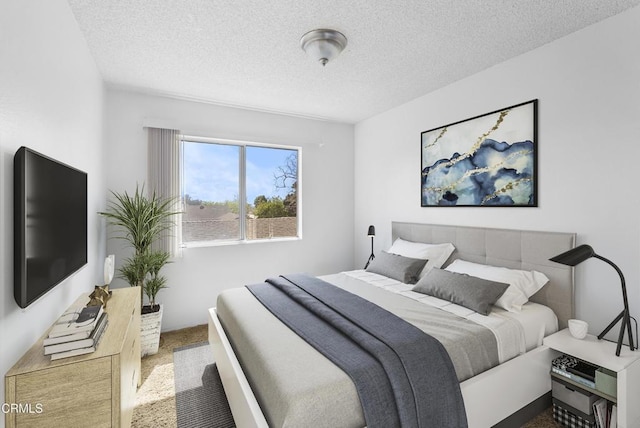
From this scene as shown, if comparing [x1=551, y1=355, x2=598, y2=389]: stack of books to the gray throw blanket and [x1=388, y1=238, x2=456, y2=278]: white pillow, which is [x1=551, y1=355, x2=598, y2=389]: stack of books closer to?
the gray throw blanket

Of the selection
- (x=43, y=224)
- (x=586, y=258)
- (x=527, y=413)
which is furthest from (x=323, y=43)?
(x=527, y=413)

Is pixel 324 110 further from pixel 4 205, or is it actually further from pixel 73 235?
pixel 4 205

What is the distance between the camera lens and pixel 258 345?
1.73m

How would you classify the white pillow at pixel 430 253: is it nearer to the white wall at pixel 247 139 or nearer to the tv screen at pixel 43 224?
the white wall at pixel 247 139

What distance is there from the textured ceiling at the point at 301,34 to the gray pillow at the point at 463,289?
189cm

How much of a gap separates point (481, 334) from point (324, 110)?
10.3 feet

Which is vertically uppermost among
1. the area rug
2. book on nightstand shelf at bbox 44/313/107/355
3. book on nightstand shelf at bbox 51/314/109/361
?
book on nightstand shelf at bbox 44/313/107/355

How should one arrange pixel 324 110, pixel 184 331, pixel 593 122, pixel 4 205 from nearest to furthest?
pixel 4 205 → pixel 593 122 → pixel 184 331 → pixel 324 110

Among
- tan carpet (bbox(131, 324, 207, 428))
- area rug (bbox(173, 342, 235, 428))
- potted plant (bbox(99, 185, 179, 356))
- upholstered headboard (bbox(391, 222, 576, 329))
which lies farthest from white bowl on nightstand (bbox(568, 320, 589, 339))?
potted plant (bbox(99, 185, 179, 356))

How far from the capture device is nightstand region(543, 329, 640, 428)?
1681 millimetres

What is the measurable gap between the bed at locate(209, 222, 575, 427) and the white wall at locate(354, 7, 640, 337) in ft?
0.44

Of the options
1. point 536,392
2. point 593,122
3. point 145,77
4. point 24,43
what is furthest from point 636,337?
point 145,77

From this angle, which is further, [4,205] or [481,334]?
[481,334]

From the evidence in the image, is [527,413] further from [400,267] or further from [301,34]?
[301,34]
